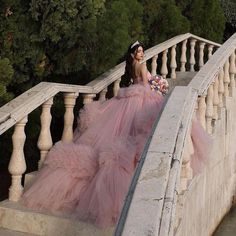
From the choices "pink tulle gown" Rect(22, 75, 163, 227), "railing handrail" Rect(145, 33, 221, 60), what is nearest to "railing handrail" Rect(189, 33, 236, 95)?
"pink tulle gown" Rect(22, 75, 163, 227)

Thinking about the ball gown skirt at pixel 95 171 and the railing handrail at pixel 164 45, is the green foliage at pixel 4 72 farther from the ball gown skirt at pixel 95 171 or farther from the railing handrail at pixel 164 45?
the railing handrail at pixel 164 45

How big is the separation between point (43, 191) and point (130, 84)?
194cm

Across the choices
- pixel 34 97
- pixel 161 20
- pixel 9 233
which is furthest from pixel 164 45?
pixel 9 233

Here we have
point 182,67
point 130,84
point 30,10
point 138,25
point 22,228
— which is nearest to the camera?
point 22,228

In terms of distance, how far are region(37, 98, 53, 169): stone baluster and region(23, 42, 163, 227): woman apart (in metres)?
0.17

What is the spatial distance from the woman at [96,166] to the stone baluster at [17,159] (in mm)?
86

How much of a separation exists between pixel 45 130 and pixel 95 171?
656mm

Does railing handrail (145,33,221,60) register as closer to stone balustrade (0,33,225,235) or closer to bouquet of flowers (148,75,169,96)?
stone balustrade (0,33,225,235)

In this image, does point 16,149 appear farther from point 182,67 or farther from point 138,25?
point 182,67

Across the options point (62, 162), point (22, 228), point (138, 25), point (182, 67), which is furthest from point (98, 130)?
point (182, 67)

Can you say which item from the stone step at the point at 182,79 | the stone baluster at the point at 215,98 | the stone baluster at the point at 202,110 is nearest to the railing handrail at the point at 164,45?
the stone step at the point at 182,79

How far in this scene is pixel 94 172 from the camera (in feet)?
10.9

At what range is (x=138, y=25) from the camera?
5680 mm

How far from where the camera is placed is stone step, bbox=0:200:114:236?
9.70 ft
